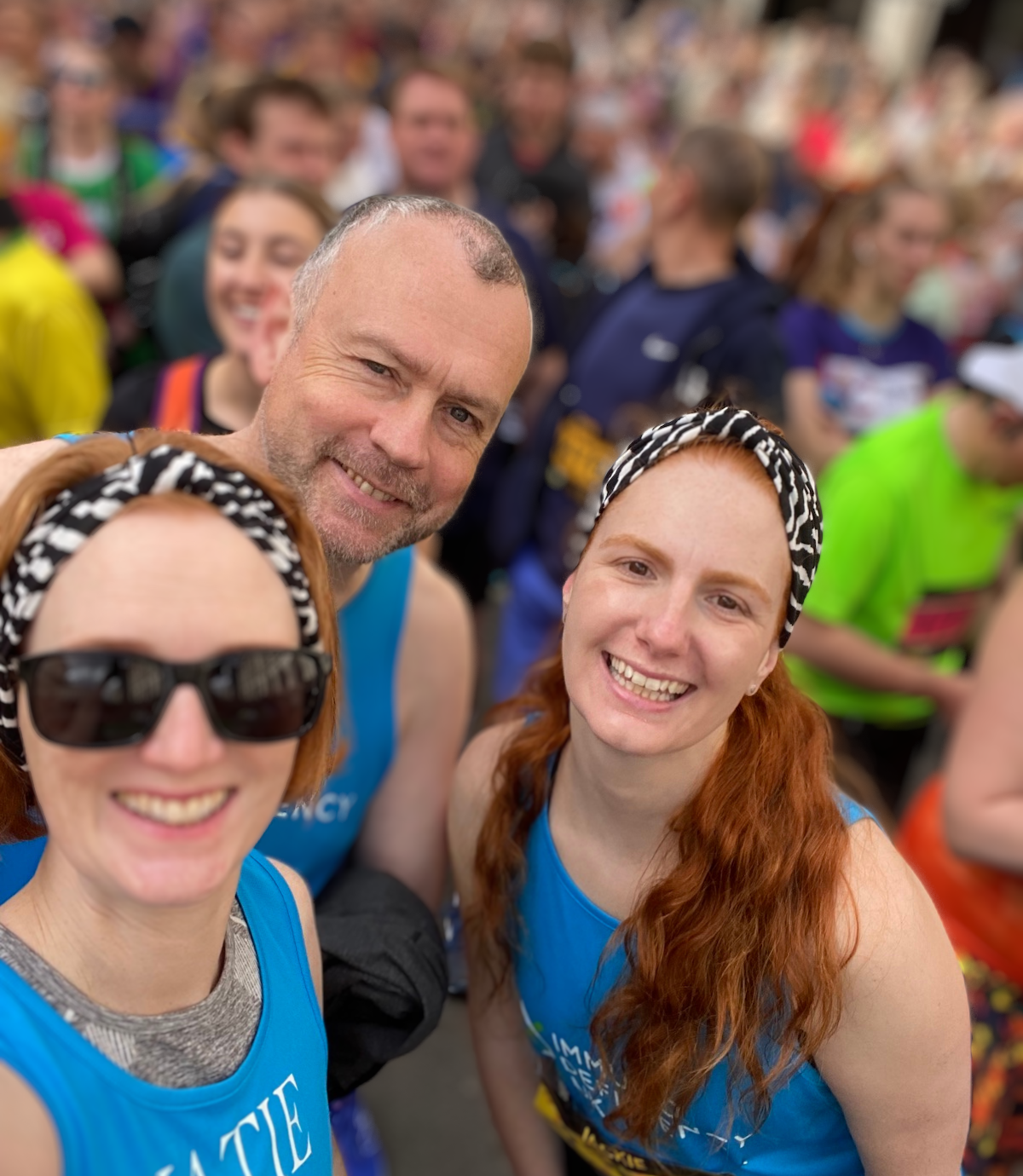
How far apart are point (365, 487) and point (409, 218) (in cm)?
41

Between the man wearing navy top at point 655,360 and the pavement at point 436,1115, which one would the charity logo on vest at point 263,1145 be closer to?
the pavement at point 436,1115

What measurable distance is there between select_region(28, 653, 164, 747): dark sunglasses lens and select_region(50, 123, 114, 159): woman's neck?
198 inches

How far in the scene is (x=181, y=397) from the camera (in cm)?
263

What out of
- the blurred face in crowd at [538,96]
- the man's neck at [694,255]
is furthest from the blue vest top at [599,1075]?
the blurred face in crowd at [538,96]

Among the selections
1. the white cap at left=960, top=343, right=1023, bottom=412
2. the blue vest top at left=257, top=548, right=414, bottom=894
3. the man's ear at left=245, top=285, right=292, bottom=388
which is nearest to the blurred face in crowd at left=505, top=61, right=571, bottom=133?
the white cap at left=960, top=343, right=1023, bottom=412

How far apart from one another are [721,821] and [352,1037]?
676 millimetres

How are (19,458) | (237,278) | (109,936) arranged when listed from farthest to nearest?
(237,278)
(19,458)
(109,936)

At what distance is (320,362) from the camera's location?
1.68m

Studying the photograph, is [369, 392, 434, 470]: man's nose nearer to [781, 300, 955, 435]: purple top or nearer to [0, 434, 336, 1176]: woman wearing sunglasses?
[0, 434, 336, 1176]: woman wearing sunglasses

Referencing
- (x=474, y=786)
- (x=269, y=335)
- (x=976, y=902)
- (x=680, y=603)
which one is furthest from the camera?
(x=976, y=902)

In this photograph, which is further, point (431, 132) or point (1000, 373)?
point (431, 132)

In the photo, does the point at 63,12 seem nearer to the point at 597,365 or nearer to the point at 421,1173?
the point at 597,365

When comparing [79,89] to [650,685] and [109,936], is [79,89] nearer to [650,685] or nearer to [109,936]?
[650,685]

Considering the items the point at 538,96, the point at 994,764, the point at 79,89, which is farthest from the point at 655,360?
the point at 538,96
